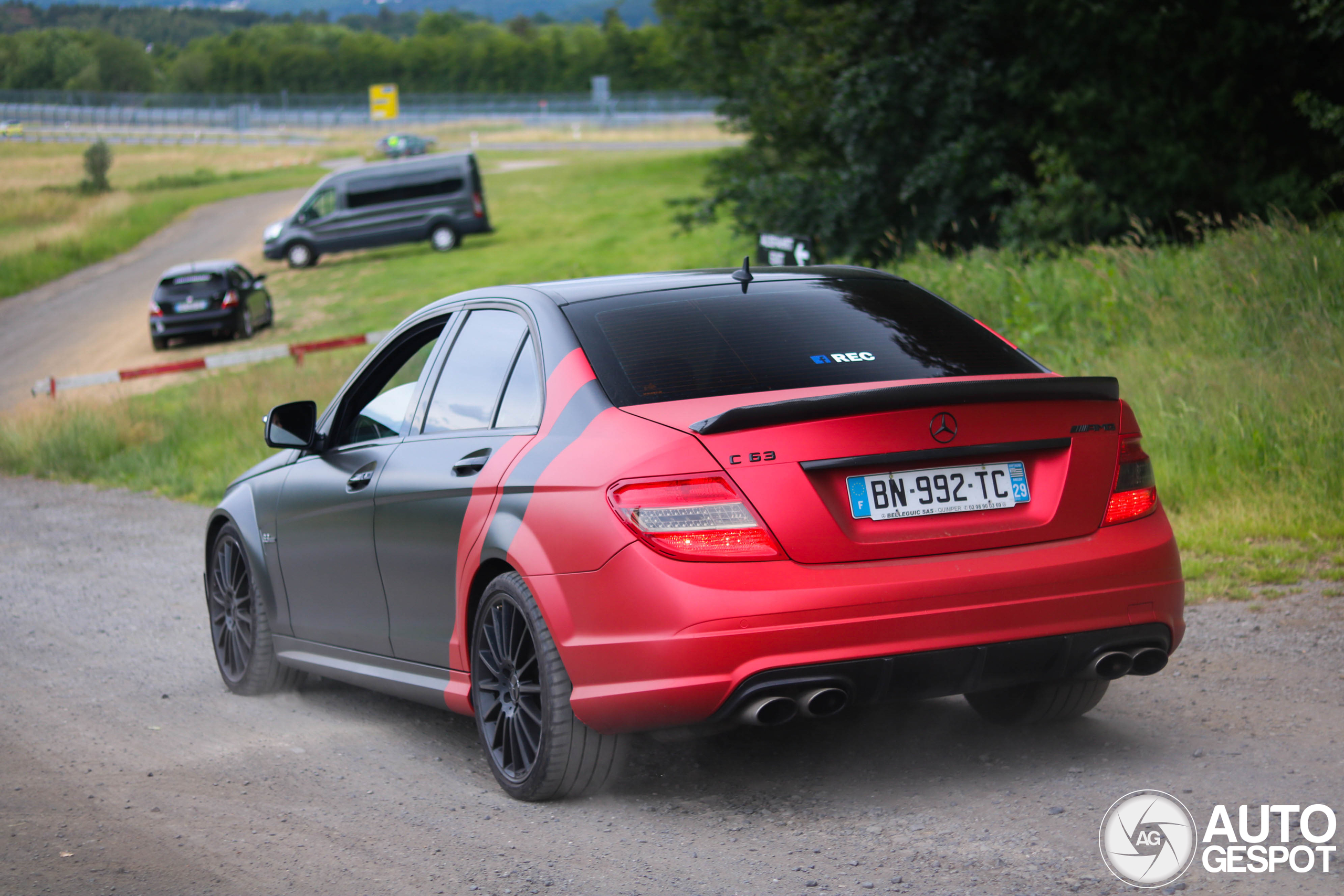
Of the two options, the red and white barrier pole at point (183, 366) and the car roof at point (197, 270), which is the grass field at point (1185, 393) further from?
Result: the car roof at point (197, 270)

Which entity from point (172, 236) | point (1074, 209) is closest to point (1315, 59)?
point (1074, 209)

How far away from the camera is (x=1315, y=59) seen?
17.2 meters

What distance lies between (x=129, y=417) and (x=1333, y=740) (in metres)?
15.5

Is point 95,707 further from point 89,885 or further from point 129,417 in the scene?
point 129,417

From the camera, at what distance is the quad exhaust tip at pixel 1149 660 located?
4352 mm

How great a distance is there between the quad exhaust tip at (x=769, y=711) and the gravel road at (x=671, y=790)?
364mm

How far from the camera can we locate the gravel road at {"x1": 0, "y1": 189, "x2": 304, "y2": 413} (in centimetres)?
3016

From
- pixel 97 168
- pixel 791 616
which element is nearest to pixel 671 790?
pixel 791 616

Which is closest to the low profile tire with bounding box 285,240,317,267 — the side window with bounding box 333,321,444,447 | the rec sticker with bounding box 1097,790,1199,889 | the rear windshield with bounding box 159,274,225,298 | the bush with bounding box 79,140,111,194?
the rear windshield with bounding box 159,274,225,298

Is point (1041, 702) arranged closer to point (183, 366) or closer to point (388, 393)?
point (388, 393)

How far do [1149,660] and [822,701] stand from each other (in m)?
1.13

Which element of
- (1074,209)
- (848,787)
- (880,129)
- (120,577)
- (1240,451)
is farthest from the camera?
(880,129)

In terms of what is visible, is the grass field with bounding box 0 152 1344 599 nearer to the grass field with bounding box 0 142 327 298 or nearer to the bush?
the grass field with bounding box 0 142 327 298

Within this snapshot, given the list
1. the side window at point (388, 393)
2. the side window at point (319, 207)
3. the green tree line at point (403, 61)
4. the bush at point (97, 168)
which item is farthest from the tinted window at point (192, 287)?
the green tree line at point (403, 61)
